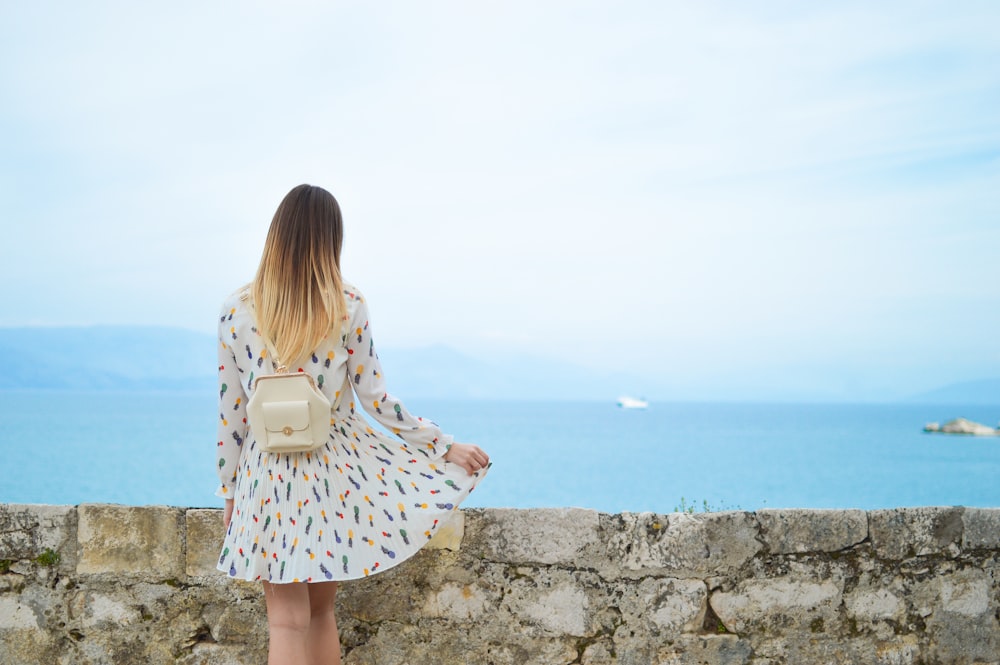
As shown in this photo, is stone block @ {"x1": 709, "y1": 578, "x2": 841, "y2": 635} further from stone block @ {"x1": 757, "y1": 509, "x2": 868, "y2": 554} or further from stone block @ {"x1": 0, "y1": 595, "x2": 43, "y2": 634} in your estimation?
stone block @ {"x1": 0, "y1": 595, "x2": 43, "y2": 634}

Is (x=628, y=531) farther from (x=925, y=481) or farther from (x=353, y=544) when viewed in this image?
(x=925, y=481)

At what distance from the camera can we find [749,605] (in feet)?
10.1

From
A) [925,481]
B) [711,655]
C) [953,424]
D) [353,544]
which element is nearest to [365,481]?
[353,544]

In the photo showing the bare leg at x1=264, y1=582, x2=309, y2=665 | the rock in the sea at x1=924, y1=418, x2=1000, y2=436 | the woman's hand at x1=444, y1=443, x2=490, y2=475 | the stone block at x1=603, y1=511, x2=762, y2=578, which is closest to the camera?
the bare leg at x1=264, y1=582, x2=309, y2=665

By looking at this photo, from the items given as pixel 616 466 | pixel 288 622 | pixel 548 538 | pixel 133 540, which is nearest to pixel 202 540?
pixel 133 540

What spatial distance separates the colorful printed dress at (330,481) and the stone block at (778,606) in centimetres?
104

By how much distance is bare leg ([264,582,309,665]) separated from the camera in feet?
7.84

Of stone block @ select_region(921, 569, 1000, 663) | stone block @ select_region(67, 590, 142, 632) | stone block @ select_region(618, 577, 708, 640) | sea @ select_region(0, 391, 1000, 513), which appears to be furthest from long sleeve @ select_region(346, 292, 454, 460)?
sea @ select_region(0, 391, 1000, 513)

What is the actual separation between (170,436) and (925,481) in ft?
179

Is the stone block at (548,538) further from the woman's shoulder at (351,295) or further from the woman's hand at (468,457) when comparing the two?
the woman's shoulder at (351,295)

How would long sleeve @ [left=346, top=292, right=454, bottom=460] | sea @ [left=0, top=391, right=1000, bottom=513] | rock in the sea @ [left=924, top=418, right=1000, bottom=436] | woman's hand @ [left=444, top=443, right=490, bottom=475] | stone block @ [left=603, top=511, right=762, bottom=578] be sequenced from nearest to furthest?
long sleeve @ [left=346, top=292, right=454, bottom=460] → woman's hand @ [left=444, top=443, right=490, bottom=475] → stone block @ [left=603, top=511, right=762, bottom=578] → sea @ [left=0, top=391, right=1000, bottom=513] → rock in the sea @ [left=924, top=418, right=1000, bottom=436]

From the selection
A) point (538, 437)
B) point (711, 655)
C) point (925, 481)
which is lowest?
point (711, 655)

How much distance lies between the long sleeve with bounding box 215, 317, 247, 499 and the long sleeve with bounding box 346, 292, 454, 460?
1.02ft

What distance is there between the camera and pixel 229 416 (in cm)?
255
